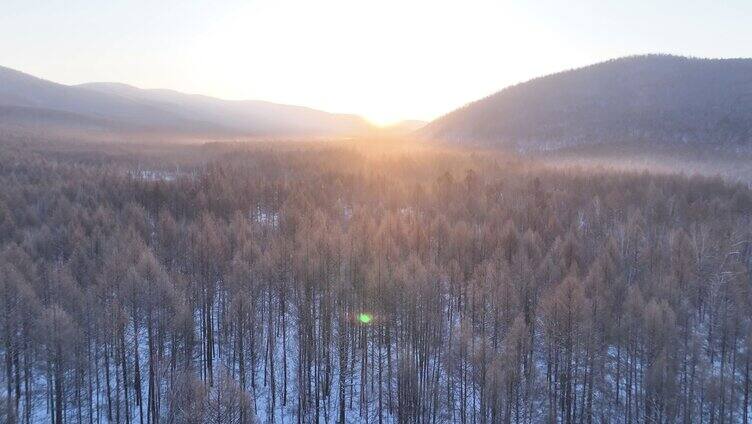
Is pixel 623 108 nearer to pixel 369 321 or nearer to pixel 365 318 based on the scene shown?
pixel 369 321

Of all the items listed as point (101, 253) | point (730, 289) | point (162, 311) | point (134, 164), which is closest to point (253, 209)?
point (101, 253)

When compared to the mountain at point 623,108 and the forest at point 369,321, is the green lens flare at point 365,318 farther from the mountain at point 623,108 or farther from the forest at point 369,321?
the mountain at point 623,108

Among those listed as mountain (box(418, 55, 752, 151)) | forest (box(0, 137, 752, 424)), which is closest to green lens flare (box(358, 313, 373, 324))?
forest (box(0, 137, 752, 424))

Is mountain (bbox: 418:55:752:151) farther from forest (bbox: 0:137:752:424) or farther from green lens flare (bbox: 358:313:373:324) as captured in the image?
green lens flare (bbox: 358:313:373:324)

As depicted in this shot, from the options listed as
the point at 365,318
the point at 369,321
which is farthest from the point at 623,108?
the point at 365,318

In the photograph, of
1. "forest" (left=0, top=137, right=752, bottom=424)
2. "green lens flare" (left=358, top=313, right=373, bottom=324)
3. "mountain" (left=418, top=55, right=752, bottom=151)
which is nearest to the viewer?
"forest" (left=0, top=137, right=752, bottom=424)


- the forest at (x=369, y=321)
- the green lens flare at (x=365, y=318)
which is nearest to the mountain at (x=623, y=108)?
the forest at (x=369, y=321)

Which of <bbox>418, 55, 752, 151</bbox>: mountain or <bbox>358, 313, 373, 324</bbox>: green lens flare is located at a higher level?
<bbox>418, 55, 752, 151</bbox>: mountain

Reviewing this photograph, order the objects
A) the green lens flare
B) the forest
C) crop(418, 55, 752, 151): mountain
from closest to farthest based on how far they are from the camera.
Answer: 1. the forest
2. the green lens flare
3. crop(418, 55, 752, 151): mountain
